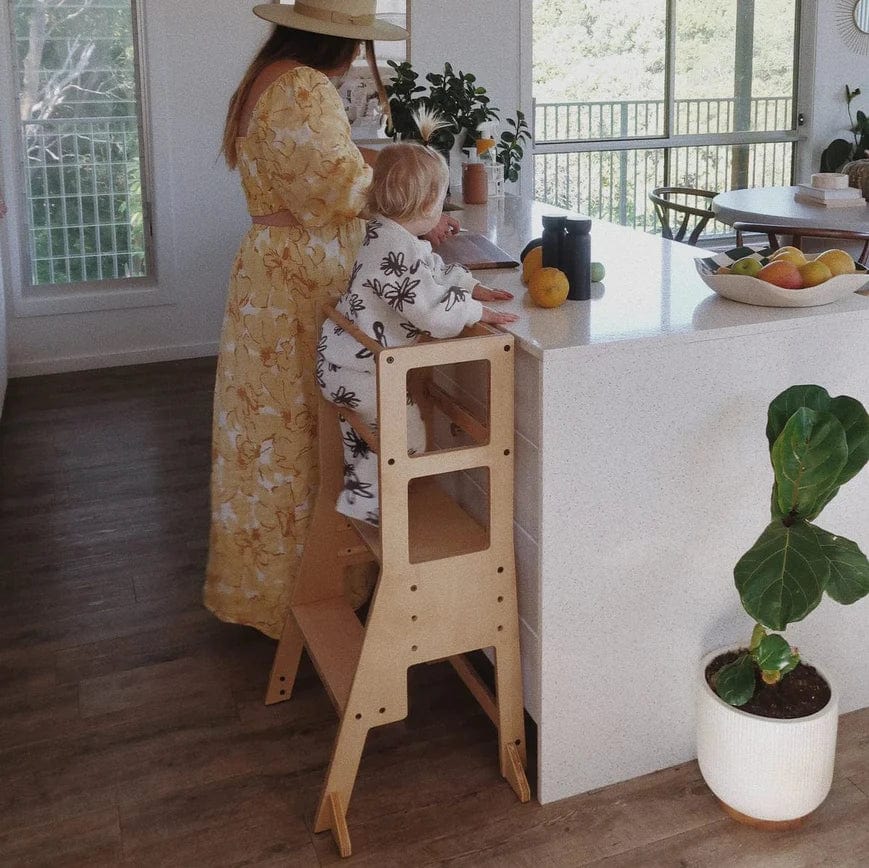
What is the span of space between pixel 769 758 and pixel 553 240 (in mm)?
1064

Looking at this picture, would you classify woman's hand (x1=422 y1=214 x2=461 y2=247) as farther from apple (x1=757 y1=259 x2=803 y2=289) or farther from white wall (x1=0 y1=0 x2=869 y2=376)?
white wall (x1=0 y1=0 x2=869 y2=376)

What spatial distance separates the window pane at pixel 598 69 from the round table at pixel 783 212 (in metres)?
1.96

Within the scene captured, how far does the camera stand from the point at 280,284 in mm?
2449

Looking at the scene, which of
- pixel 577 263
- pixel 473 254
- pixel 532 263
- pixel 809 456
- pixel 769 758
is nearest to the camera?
pixel 809 456

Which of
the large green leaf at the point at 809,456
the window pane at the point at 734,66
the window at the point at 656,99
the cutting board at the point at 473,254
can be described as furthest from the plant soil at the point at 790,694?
the window pane at the point at 734,66

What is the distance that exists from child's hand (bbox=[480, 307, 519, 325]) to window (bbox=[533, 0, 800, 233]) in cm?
448

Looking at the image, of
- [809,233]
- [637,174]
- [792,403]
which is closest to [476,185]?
[809,233]

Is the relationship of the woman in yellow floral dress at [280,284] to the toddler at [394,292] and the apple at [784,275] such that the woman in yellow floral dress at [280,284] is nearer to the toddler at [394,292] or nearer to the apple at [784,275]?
the toddler at [394,292]

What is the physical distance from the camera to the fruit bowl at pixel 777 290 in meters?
2.06

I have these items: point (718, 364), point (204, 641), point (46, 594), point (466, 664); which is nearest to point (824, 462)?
point (718, 364)

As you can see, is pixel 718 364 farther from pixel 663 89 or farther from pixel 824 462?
pixel 663 89

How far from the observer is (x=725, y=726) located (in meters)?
2.03

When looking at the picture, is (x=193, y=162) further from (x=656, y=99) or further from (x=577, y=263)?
(x=577, y=263)

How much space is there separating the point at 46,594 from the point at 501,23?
389 cm
